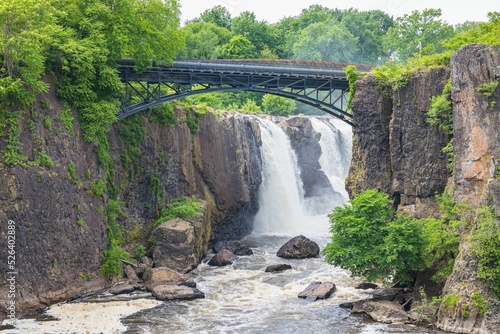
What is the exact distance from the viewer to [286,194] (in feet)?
166

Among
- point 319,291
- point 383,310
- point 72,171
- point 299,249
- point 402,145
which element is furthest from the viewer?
point 299,249

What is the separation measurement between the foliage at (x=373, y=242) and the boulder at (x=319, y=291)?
5.97 feet

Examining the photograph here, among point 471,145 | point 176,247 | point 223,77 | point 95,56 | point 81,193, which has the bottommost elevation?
point 176,247

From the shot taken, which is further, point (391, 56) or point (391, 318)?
point (391, 56)

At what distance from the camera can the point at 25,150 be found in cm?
2809

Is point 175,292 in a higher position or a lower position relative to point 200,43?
lower

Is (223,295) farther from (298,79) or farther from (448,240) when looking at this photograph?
(298,79)

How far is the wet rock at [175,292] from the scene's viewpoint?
98.3 ft

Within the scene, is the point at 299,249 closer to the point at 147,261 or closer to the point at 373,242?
the point at 147,261

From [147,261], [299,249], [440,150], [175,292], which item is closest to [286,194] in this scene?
[299,249]

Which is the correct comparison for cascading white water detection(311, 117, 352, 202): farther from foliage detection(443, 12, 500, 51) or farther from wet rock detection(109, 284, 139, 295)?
wet rock detection(109, 284, 139, 295)

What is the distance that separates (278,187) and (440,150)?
66.8ft

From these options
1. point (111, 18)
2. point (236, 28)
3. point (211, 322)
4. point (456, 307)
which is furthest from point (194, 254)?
point (236, 28)

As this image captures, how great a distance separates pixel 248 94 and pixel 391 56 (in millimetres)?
29617
